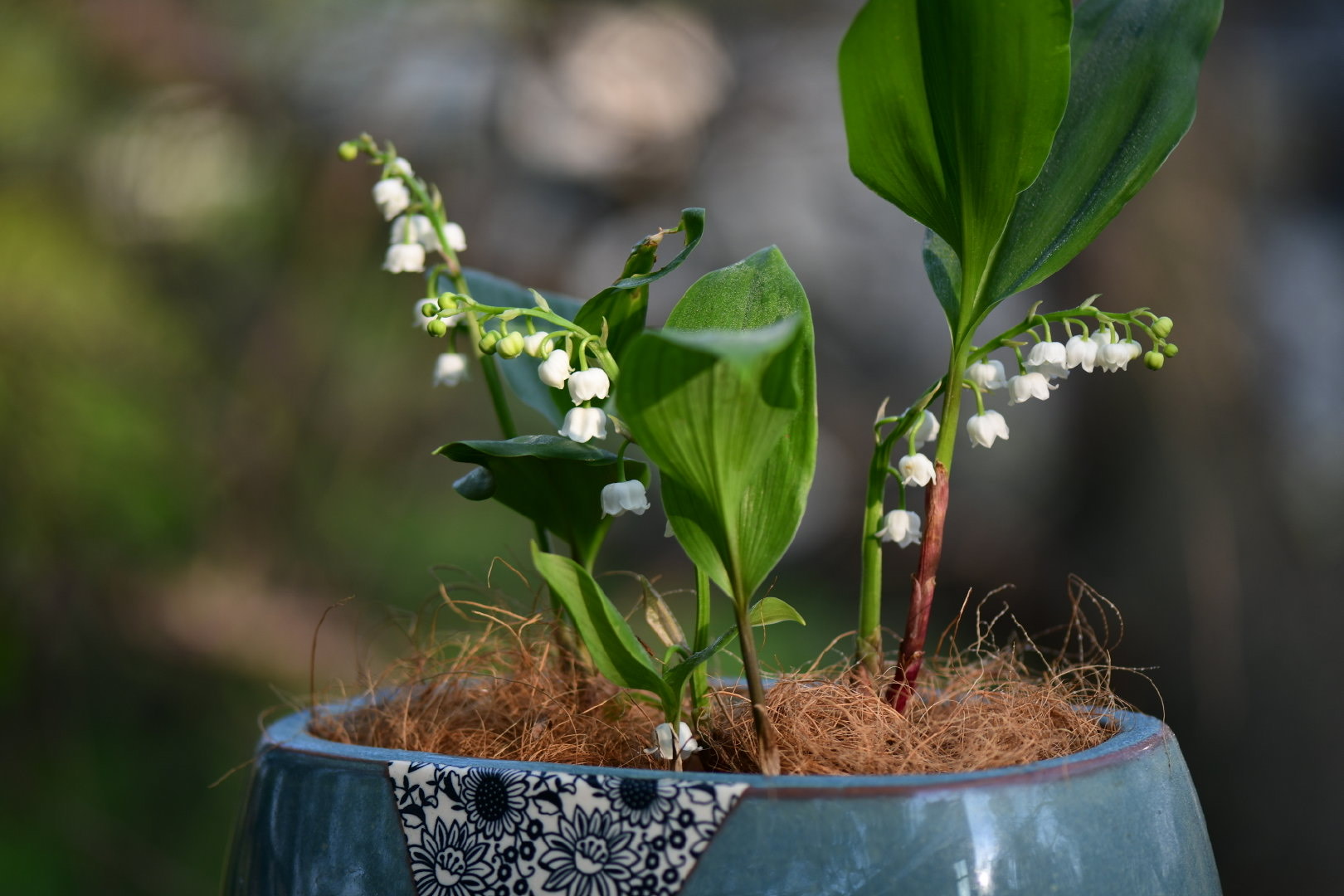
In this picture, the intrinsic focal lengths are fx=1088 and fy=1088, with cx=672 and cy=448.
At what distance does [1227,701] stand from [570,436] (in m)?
1.16

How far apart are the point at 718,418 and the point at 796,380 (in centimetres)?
6

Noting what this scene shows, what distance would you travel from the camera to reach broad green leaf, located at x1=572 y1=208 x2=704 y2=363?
454 millimetres

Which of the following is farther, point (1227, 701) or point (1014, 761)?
point (1227, 701)

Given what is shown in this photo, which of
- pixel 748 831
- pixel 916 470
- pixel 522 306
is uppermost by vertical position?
pixel 522 306

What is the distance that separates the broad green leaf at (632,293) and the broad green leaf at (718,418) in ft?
0.26

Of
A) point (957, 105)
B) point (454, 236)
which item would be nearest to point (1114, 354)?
point (957, 105)

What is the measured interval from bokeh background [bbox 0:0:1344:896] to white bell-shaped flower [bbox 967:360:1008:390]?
101 cm

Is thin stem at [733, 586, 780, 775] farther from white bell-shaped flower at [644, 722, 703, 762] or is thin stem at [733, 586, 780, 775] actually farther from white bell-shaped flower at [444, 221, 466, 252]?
white bell-shaped flower at [444, 221, 466, 252]

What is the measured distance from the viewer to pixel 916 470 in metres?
0.45

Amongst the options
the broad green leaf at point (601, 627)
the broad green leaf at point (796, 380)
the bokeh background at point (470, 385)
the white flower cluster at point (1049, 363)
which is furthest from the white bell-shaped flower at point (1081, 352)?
the bokeh background at point (470, 385)

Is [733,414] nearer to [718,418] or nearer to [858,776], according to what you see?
[718,418]

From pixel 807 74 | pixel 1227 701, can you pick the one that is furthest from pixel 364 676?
pixel 807 74

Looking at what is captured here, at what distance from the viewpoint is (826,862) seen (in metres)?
0.35

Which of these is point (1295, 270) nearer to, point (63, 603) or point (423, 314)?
point (423, 314)
